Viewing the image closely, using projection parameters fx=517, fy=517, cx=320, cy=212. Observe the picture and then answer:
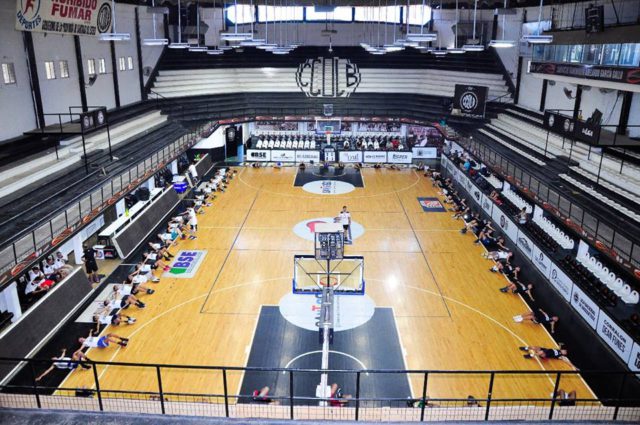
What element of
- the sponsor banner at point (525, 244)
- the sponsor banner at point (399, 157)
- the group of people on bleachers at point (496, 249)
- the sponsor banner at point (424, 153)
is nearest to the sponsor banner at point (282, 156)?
the sponsor banner at point (399, 157)

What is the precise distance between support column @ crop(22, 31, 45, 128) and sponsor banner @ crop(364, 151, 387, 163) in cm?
2005

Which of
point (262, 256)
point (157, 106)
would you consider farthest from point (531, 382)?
point (157, 106)

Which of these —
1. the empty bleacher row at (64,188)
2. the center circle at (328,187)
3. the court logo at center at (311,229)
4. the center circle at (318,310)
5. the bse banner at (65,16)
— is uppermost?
the bse banner at (65,16)

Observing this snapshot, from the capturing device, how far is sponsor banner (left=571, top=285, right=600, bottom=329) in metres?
13.9

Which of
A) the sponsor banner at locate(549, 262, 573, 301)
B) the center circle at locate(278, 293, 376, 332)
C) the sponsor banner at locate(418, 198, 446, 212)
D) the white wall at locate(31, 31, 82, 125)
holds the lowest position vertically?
the center circle at locate(278, 293, 376, 332)

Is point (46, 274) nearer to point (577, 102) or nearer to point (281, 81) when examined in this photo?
point (577, 102)

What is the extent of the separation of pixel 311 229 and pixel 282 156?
43.8 ft

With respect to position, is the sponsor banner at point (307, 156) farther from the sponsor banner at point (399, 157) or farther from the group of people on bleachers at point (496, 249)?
the group of people on bleachers at point (496, 249)

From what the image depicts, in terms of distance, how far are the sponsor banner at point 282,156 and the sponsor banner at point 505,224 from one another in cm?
1593

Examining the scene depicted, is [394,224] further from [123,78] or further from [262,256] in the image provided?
[123,78]

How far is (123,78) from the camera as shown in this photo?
30.5 m

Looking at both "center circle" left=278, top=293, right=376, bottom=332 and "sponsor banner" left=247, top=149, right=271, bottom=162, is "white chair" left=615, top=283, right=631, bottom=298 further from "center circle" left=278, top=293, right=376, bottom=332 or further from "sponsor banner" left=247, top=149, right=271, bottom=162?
"sponsor banner" left=247, top=149, right=271, bottom=162

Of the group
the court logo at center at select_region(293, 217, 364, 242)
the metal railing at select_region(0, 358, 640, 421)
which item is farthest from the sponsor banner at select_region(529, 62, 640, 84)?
the court logo at center at select_region(293, 217, 364, 242)

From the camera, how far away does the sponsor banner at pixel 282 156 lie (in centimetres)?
3512
